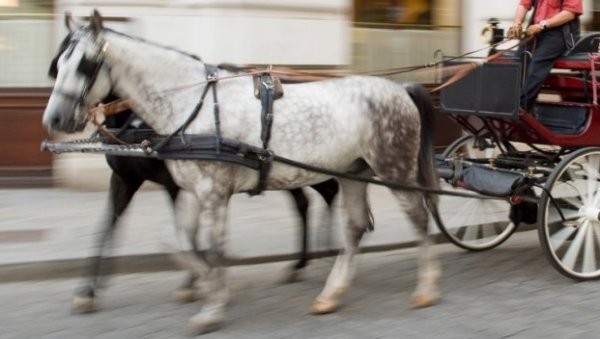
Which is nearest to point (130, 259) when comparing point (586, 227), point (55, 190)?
point (55, 190)

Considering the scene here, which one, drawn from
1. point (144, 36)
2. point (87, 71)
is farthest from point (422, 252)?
point (144, 36)

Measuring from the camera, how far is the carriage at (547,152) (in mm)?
5883

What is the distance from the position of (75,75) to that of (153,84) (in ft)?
1.54

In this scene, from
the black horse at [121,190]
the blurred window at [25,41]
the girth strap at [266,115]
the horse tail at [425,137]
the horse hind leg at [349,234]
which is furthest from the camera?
the blurred window at [25,41]

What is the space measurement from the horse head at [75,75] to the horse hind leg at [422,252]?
210 cm

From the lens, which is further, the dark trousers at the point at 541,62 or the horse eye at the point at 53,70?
the dark trousers at the point at 541,62

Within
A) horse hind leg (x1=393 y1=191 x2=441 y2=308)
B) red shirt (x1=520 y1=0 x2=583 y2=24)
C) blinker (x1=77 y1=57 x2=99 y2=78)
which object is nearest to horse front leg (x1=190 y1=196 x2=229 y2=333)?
blinker (x1=77 y1=57 x2=99 y2=78)

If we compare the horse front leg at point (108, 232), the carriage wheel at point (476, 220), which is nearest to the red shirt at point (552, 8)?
the carriage wheel at point (476, 220)

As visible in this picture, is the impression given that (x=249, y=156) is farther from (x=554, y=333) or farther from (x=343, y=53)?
(x=343, y=53)

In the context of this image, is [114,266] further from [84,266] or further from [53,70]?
[53,70]

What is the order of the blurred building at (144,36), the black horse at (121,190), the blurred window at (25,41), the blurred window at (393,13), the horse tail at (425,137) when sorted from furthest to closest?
the blurred window at (393,13)
the blurred window at (25,41)
the blurred building at (144,36)
the horse tail at (425,137)
the black horse at (121,190)

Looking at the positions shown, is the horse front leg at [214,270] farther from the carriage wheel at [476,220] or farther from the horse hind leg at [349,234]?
the carriage wheel at [476,220]

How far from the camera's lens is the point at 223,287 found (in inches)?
194

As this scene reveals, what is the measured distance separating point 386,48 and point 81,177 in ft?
13.5
